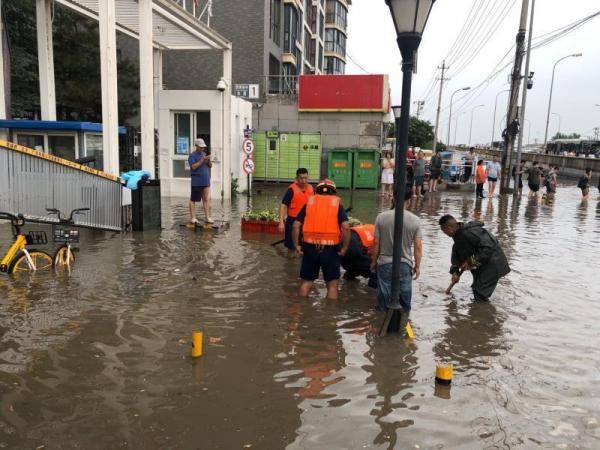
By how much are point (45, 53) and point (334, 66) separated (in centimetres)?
5437

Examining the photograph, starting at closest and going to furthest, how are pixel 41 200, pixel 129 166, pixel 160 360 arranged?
pixel 160 360 → pixel 41 200 → pixel 129 166

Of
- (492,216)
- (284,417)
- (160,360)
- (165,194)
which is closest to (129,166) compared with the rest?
(165,194)

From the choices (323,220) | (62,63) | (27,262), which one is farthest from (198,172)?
(62,63)

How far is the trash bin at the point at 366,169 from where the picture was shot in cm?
2233

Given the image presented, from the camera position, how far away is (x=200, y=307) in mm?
5812

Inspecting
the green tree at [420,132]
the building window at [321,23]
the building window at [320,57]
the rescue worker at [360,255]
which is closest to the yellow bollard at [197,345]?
the rescue worker at [360,255]

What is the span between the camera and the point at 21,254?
6.60 metres

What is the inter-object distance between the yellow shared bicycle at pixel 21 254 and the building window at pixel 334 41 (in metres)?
58.2

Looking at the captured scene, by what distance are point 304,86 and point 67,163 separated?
54.8ft

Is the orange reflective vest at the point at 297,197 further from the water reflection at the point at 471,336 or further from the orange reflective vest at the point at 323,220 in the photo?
the water reflection at the point at 471,336

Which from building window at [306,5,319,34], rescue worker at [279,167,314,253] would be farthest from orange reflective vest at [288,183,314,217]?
building window at [306,5,319,34]

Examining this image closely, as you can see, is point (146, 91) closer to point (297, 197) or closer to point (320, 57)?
point (297, 197)

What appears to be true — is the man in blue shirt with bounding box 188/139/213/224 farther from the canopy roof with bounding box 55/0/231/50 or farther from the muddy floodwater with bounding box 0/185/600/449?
the canopy roof with bounding box 55/0/231/50

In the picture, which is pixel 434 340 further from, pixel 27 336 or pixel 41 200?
pixel 41 200
